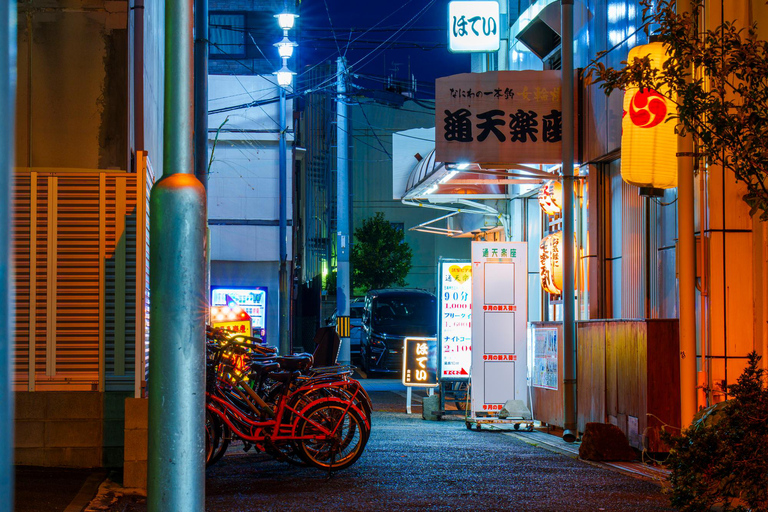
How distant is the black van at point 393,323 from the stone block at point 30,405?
74.3 ft

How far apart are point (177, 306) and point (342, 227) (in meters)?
24.4

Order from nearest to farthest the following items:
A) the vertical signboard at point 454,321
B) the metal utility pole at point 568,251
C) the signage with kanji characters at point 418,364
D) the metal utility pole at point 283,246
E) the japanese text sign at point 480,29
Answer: the metal utility pole at point 568,251, the vertical signboard at point 454,321, the signage with kanji characters at point 418,364, the japanese text sign at point 480,29, the metal utility pole at point 283,246

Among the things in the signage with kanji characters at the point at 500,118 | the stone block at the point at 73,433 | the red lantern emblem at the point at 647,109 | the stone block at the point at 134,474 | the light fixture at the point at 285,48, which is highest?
the light fixture at the point at 285,48

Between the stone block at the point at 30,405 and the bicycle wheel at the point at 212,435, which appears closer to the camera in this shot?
the stone block at the point at 30,405

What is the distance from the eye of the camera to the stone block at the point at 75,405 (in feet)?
30.4

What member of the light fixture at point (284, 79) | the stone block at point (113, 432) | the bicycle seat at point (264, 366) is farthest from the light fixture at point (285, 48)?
the stone block at point (113, 432)

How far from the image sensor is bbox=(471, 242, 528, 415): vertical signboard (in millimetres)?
15047

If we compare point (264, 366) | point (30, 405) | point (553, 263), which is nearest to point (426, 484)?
point (264, 366)

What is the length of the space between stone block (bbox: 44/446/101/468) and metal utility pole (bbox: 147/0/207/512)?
4802mm

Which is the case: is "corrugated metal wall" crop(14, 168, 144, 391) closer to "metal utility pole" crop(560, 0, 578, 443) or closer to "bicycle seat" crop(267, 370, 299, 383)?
"bicycle seat" crop(267, 370, 299, 383)

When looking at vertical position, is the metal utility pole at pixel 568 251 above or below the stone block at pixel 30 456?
above

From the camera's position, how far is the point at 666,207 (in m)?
12.2

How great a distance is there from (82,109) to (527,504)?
663 centimetres

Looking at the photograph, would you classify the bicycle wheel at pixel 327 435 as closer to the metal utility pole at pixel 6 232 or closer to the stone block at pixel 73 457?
the stone block at pixel 73 457
